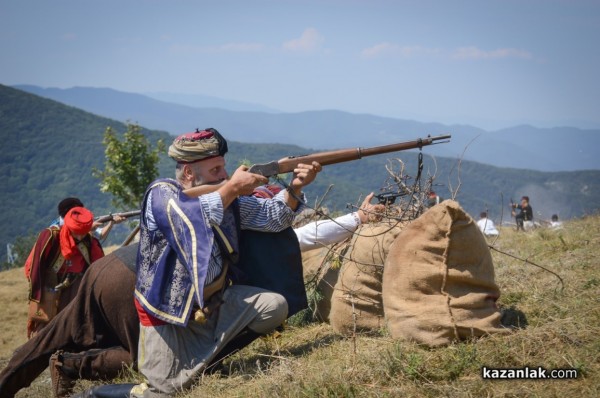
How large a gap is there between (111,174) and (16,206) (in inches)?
4291

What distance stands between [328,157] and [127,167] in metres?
19.5

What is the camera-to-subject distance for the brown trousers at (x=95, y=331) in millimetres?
4621

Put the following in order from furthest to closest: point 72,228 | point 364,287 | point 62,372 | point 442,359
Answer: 1. point 72,228
2. point 364,287
3. point 62,372
4. point 442,359

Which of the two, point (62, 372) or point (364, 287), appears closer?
point (62, 372)

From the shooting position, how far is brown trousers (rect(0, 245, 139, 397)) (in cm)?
462

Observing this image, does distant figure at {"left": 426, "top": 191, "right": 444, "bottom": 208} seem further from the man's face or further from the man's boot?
the man's boot

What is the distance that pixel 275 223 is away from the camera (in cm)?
455

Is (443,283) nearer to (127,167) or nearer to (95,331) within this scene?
(95,331)

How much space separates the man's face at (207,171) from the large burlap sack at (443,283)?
1.44 m

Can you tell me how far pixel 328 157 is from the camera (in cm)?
474

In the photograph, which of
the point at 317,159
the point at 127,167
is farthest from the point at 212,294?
the point at 127,167

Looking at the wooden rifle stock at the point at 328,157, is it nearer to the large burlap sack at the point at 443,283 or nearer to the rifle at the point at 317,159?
the rifle at the point at 317,159

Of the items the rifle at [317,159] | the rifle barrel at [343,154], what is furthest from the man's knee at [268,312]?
the rifle barrel at [343,154]

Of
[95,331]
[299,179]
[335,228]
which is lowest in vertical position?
[95,331]
